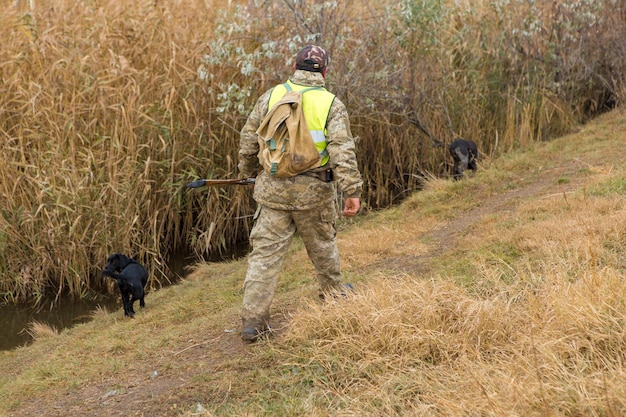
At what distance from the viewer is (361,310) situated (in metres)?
4.23

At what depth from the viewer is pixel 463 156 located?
9.01m

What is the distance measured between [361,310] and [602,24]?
8.83 metres


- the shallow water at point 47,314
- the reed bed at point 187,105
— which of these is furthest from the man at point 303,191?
the reed bed at point 187,105

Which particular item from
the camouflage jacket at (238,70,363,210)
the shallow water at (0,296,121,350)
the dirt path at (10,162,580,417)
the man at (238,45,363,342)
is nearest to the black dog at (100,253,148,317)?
the shallow water at (0,296,121,350)

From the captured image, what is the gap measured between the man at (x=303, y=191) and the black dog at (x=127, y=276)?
1805mm

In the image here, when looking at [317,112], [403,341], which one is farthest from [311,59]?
[403,341]

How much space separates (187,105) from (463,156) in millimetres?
3338

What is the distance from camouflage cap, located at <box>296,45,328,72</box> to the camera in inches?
181

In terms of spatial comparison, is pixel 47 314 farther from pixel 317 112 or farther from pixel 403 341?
pixel 403 341

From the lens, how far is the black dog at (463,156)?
900 centimetres

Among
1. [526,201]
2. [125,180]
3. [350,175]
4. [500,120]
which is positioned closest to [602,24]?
[500,120]

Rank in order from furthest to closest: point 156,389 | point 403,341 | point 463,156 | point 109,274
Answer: point 463,156 < point 109,274 < point 156,389 < point 403,341

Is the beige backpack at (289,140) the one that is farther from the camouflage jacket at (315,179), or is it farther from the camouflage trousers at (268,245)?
the camouflage trousers at (268,245)

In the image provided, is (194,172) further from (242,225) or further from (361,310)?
(361,310)
